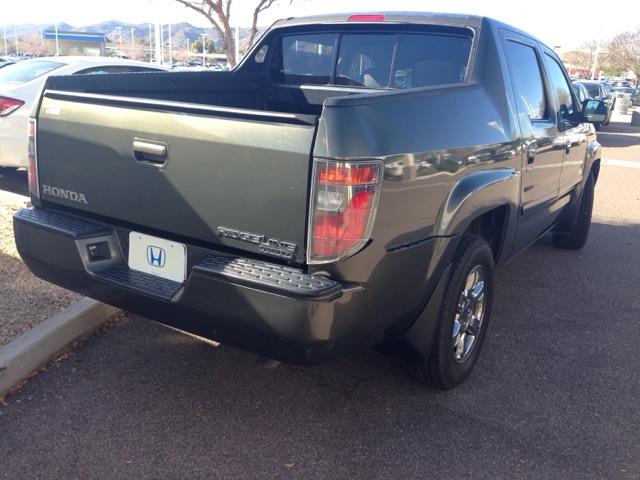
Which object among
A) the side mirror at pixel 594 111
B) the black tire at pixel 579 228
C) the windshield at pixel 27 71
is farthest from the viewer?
the windshield at pixel 27 71

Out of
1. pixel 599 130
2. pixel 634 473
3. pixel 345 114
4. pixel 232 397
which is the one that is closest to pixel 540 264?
pixel 634 473

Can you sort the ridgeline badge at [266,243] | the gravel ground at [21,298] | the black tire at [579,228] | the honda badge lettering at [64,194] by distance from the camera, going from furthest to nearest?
the black tire at [579,228] → the gravel ground at [21,298] → the honda badge lettering at [64,194] → the ridgeline badge at [266,243]

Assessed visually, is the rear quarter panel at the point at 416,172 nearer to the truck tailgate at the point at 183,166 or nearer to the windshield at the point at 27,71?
the truck tailgate at the point at 183,166

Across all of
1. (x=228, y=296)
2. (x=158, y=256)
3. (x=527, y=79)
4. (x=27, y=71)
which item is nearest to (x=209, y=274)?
(x=228, y=296)

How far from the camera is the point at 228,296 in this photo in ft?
9.02

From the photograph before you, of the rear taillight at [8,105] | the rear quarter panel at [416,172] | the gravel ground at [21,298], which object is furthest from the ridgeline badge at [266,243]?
the rear taillight at [8,105]

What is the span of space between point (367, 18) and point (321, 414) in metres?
2.56

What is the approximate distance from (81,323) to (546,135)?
3.23 meters

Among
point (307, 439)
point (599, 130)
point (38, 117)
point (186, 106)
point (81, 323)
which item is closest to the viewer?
point (186, 106)

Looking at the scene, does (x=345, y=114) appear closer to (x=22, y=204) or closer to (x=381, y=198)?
(x=381, y=198)

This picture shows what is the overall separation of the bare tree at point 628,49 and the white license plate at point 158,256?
181 feet

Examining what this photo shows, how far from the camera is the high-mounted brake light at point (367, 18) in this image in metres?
4.34

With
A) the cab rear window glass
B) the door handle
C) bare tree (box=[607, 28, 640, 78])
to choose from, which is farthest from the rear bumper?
bare tree (box=[607, 28, 640, 78])

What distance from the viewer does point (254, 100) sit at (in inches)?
197
